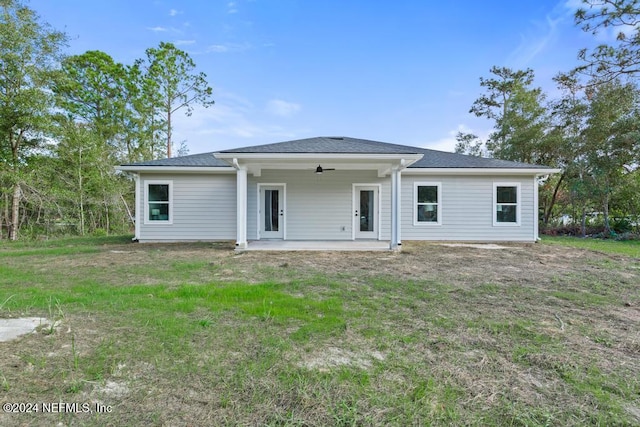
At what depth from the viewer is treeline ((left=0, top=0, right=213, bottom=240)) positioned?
10289 mm

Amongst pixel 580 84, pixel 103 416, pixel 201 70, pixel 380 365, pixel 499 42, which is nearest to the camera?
pixel 103 416

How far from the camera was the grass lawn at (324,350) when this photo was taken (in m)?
1.74

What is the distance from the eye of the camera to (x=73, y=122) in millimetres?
15227

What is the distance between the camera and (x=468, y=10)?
11008 mm

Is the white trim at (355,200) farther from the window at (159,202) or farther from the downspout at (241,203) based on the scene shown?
the window at (159,202)

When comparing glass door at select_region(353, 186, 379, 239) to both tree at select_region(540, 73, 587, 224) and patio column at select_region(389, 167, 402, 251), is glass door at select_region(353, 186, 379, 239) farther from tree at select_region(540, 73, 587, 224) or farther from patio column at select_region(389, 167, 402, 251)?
tree at select_region(540, 73, 587, 224)

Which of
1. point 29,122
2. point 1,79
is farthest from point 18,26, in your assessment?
point 29,122

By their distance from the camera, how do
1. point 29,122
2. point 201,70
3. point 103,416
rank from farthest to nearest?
point 201,70 < point 29,122 < point 103,416

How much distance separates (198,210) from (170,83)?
13693 mm

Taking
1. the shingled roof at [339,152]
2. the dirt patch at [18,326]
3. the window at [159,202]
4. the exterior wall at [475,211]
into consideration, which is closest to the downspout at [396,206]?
the shingled roof at [339,152]

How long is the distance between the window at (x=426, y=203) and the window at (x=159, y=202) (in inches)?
326

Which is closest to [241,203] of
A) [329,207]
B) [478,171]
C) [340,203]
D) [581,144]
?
[329,207]

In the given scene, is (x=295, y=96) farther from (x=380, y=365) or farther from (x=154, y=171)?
(x=380, y=365)

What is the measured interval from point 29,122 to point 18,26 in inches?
124
